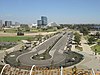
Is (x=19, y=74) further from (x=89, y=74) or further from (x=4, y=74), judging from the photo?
(x=89, y=74)

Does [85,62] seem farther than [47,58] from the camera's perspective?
No

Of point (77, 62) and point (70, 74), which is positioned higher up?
point (70, 74)

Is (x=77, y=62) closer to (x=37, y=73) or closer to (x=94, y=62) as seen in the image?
(x=94, y=62)

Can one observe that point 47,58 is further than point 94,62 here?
Yes

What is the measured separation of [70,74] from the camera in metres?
9.31

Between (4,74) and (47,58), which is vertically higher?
(4,74)

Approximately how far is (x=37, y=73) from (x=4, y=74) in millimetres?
1846

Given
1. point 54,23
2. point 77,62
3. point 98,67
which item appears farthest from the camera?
point 54,23

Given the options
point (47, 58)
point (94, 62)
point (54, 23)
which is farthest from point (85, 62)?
point (54, 23)

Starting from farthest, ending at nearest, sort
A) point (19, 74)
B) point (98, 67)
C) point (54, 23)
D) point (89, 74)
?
point (54, 23) → point (98, 67) → point (19, 74) → point (89, 74)

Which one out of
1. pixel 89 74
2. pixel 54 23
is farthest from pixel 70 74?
pixel 54 23

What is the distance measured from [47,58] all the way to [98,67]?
19.5ft

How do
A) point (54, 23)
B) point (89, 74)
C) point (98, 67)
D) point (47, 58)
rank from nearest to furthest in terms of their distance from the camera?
point (89, 74) → point (98, 67) → point (47, 58) → point (54, 23)

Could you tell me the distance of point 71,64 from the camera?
647 inches
